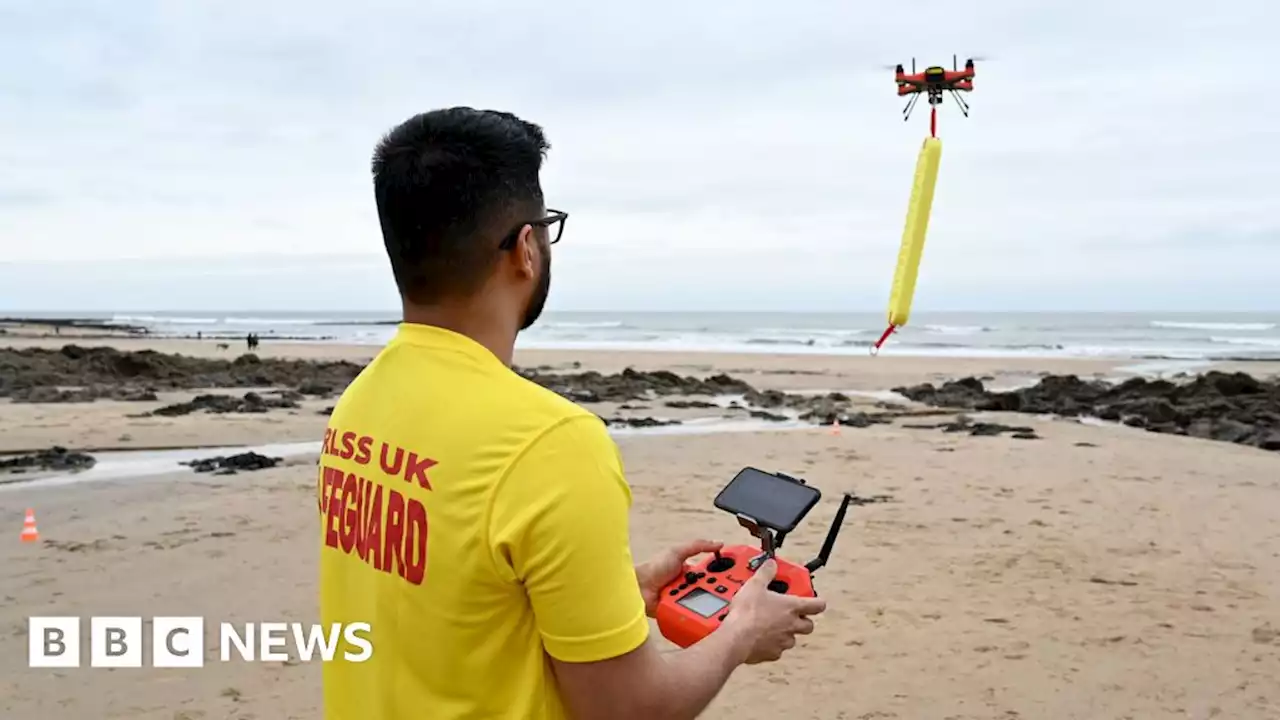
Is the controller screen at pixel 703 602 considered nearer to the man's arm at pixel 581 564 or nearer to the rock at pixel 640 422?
the man's arm at pixel 581 564

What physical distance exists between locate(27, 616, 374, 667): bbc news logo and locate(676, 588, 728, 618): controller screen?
393 centimetres

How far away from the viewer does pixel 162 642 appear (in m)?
5.72

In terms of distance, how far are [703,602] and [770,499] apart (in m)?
0.30

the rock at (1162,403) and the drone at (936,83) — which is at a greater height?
the drone at (936,83)

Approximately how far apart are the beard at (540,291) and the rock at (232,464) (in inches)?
395

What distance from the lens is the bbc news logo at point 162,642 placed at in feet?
17.7

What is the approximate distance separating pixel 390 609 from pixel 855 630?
4.81 m

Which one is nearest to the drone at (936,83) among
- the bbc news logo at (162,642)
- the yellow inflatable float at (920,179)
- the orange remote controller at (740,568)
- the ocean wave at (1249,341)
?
the yellow inflatable float at (920,179)

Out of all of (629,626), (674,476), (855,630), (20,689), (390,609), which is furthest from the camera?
(674,476)

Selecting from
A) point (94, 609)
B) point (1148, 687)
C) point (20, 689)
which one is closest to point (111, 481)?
point (94, 609)

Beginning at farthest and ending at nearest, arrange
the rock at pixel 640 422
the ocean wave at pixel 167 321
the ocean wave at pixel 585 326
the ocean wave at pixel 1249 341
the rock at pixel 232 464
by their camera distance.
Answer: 1. the ocean wave at pixel 167 321
2. the ocean wave at pixel 585 326
3. the ocean wave at pixel 1249 341
4. the rock at pixel 640 422
5. the rock at pixel 232 464

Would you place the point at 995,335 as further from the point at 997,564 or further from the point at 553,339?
the point at 997,564

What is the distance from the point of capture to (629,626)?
5.03 ft

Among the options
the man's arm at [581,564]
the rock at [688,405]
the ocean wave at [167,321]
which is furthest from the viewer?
the ocean wave at [167,321]
